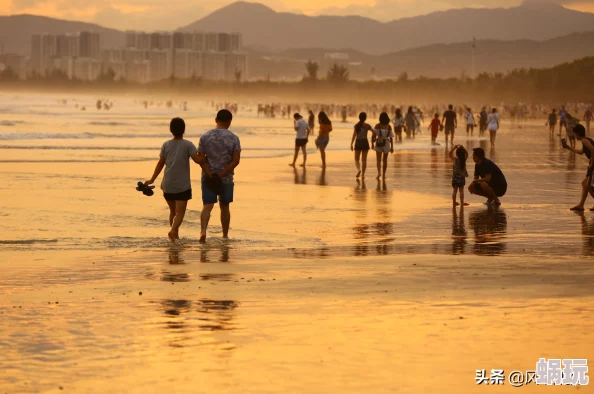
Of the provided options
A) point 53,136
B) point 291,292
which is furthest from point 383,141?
point 53,136

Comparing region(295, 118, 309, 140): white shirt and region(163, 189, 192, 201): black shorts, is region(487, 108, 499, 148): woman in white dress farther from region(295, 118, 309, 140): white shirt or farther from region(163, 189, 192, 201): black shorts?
region(163, 189, 192, 201): black shorts

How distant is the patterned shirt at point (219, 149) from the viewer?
13.7 metres

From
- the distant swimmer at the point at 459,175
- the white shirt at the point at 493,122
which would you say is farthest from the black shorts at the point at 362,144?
the white shirt at the point at 493,122

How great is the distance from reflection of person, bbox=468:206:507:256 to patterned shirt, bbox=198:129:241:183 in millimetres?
3145

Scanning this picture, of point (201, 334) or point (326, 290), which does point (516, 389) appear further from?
point (326, 290)

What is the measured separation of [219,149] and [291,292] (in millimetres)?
3949

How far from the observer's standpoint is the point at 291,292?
10148 millimetres

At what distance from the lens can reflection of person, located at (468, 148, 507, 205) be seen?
63.0ft

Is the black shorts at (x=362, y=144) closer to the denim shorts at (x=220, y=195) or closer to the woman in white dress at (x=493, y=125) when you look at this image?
the denim shorts at (x=220, y=195)

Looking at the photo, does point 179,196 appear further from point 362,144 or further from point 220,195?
point 362,144

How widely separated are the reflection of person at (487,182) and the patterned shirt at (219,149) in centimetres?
663

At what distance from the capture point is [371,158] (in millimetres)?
33938

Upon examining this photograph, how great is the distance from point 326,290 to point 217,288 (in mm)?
996

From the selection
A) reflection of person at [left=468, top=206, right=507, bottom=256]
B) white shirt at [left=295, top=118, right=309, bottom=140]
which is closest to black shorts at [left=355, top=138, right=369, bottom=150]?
white shirt at [left=295, top=118, right=309, bottom=140]
